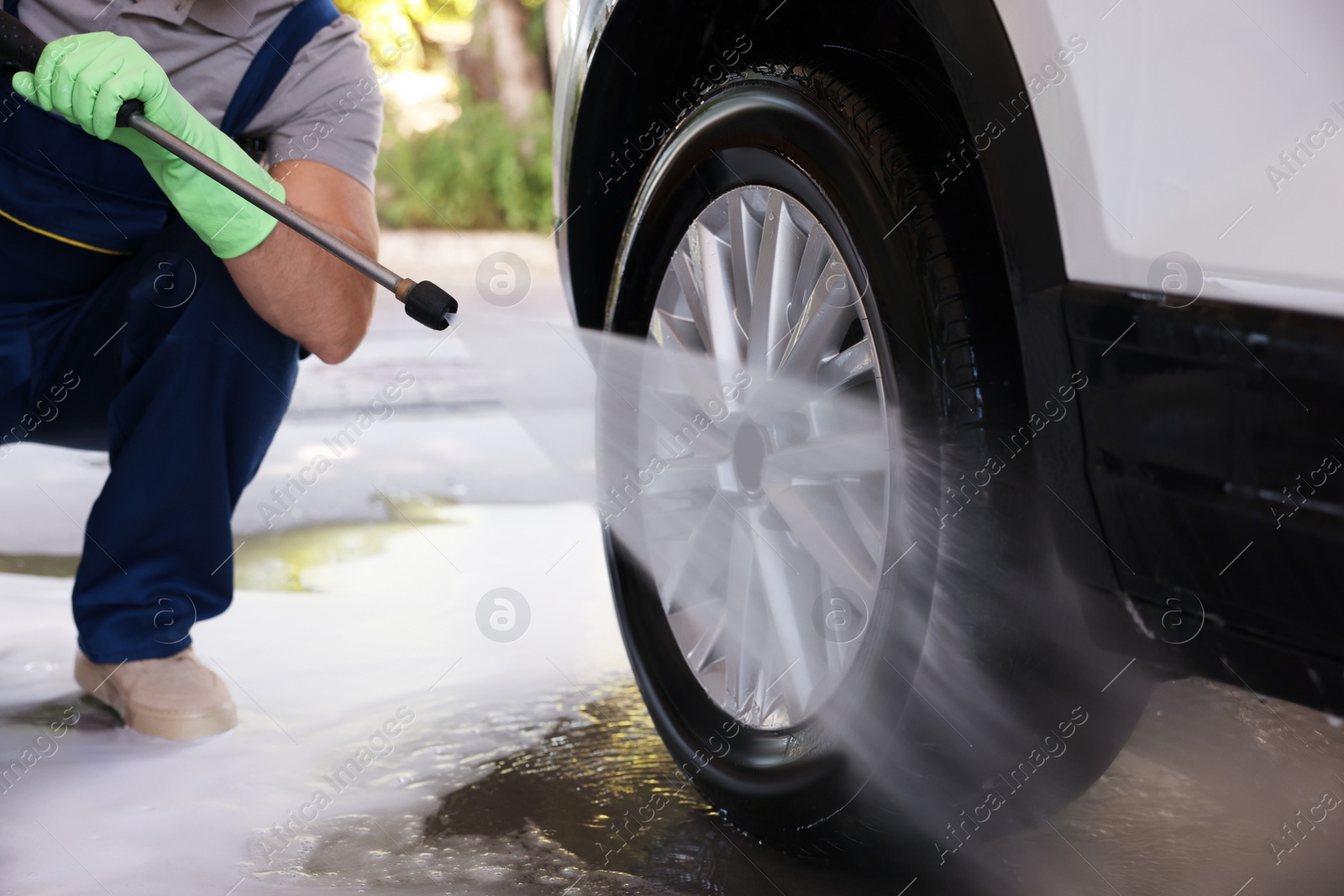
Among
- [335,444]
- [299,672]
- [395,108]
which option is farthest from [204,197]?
[395,108]

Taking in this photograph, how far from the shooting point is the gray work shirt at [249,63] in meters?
1.97

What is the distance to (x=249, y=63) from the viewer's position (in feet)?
6.73

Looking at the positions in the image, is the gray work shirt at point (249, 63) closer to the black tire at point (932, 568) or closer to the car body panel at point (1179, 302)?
the black tire at point (932, 568)

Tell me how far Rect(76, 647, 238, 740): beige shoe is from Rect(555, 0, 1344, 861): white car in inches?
26.6

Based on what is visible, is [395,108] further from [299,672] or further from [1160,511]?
[1160,511]

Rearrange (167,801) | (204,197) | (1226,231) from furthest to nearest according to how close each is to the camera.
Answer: (204,197)
(167,801)
(1226,231)

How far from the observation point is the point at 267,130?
2.10 meters

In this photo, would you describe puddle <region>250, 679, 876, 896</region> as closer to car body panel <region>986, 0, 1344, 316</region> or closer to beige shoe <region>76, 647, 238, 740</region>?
beige shoe <region>76, 647, 238, 740</region>

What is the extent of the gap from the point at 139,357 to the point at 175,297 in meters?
0.13

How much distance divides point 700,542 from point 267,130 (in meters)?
1.11

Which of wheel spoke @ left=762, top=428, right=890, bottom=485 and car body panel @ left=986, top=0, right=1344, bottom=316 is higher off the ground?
car body panel @ left=986, top=0, right=1344, bottom=316

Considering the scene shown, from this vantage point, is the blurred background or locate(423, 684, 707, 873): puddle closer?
locate(423, 684, 707, 873): puddle

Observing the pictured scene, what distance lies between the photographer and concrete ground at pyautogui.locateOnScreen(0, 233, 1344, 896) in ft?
4.78

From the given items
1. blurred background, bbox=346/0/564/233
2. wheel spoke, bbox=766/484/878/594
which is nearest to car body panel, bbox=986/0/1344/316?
wheel spoke, bbox=766/484/878/594
